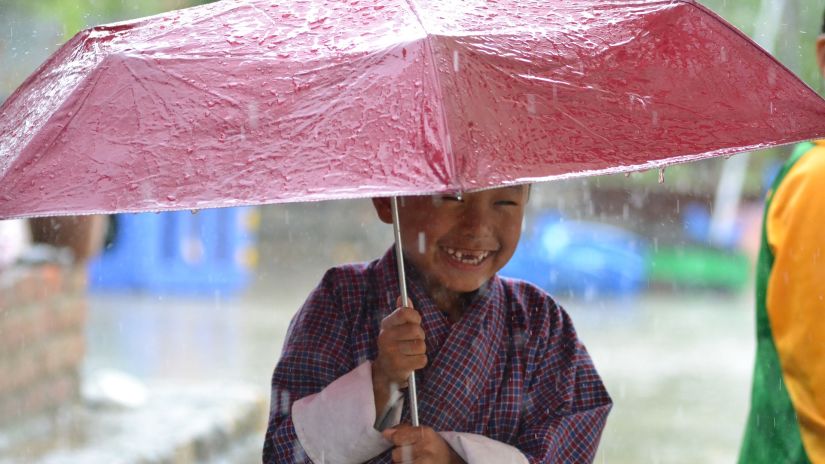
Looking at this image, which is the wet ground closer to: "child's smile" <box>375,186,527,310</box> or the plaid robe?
the plaid robe

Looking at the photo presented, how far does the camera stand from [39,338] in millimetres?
5418

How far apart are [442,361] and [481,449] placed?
24 cm

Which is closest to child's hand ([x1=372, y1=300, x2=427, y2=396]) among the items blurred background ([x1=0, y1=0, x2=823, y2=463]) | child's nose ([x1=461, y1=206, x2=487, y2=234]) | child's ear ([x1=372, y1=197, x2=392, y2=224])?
child's nose ([x1=461, y1=206, x2=487, y2=234])

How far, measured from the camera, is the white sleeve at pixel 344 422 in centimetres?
233

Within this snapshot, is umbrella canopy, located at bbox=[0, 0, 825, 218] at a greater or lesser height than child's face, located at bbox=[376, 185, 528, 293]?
greater

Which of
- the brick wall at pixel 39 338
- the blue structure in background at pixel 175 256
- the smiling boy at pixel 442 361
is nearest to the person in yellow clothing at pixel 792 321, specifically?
the smiling boy at pixel 442 361

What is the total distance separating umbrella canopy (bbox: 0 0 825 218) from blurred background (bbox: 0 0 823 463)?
3.15 metres

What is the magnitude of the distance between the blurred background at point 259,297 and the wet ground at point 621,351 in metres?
0.03

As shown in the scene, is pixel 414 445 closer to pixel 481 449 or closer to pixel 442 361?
pixel 481 449

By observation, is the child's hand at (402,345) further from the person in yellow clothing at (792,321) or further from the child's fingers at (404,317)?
the person in yellow clothing at (792,321)

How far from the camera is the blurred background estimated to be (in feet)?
18.0

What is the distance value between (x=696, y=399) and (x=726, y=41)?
6898 mm

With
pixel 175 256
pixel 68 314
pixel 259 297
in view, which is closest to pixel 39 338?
pixel 68 314

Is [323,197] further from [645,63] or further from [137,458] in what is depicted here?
[137,458]
